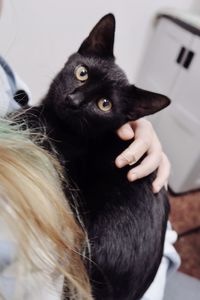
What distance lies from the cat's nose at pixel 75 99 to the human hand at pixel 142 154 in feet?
0.37

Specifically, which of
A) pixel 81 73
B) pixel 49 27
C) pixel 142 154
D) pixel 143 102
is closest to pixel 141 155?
pixel 142 154

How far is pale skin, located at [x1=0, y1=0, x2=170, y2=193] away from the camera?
0.67 metres

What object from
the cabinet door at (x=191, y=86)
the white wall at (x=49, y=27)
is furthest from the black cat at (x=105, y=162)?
the cabinet door at (x=191, y=86)

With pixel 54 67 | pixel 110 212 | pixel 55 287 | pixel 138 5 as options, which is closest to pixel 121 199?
pixel 110 212

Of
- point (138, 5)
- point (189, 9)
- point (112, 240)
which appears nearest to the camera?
point (112, 240)

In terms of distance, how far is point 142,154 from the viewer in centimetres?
72

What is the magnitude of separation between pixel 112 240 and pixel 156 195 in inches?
5.5

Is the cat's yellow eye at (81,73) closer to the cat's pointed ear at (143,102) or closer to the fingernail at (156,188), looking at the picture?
the cat's pointed ear at (143,102)

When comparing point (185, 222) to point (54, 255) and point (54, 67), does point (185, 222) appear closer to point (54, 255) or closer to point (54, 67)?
point (54, 67)

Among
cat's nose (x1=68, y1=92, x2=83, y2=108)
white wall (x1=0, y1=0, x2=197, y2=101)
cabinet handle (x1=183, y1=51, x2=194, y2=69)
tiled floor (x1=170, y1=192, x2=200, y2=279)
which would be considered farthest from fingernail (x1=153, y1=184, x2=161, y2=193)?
cabinet handle (x1=183, y1=51, x2=194, y2=69)

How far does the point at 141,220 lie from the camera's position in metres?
0.62

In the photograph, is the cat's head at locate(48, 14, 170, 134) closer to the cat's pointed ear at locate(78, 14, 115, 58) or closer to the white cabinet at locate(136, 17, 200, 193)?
the cat's pointed ear at locate(78, 14, 115, 58)

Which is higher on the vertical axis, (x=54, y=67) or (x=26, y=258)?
(x=26, y=258)

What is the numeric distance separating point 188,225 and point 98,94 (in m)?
1.20
